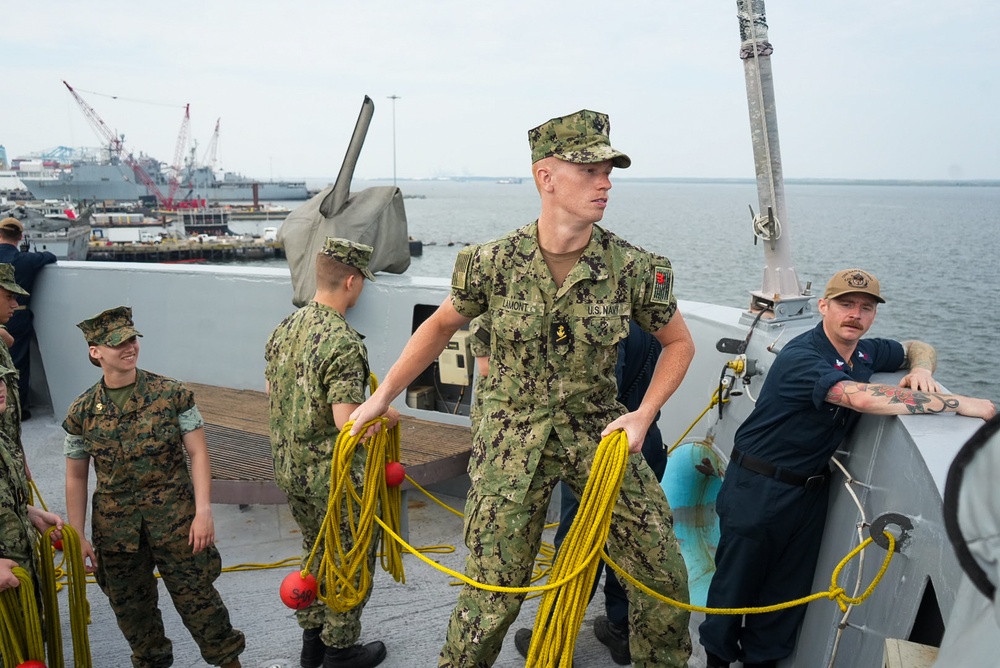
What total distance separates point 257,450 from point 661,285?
3043 mm

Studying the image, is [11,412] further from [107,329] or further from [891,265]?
[891,265]

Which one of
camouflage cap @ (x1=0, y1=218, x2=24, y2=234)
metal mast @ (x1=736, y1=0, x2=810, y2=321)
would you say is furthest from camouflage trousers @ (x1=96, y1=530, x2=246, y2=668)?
camouflage cap @ (x1=0, y1=218, x2=24, y2=234)

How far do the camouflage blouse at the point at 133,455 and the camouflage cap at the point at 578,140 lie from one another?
1.73 metres

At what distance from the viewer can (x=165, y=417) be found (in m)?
3.00

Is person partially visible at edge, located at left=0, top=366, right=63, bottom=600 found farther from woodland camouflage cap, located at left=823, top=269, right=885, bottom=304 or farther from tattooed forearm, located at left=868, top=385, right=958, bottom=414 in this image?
woodland camouflage cap, located at left=823, top=269, right=885, bottom=304

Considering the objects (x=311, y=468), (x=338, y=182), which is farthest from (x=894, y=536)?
(x=338, y=182)

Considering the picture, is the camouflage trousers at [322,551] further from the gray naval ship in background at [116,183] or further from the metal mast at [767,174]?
the gray naval ship in background at [116,183]

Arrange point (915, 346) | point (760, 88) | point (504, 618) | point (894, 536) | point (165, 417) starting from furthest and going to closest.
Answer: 1. point (760, 88)
2. point (915, 346)
3. point (165, 417)
4. point (504, 618)
5. point (894, 536)

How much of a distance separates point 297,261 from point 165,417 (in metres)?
2.54

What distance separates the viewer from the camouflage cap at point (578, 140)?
7.72 ft

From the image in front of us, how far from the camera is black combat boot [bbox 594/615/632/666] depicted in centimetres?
352

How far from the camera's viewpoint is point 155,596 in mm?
Answer: 3203

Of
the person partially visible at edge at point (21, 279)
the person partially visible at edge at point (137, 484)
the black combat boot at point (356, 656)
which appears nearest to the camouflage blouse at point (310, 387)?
the person partially visible at edge at point (137, 484)

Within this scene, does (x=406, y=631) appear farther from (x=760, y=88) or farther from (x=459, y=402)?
(x=760, y=88)
